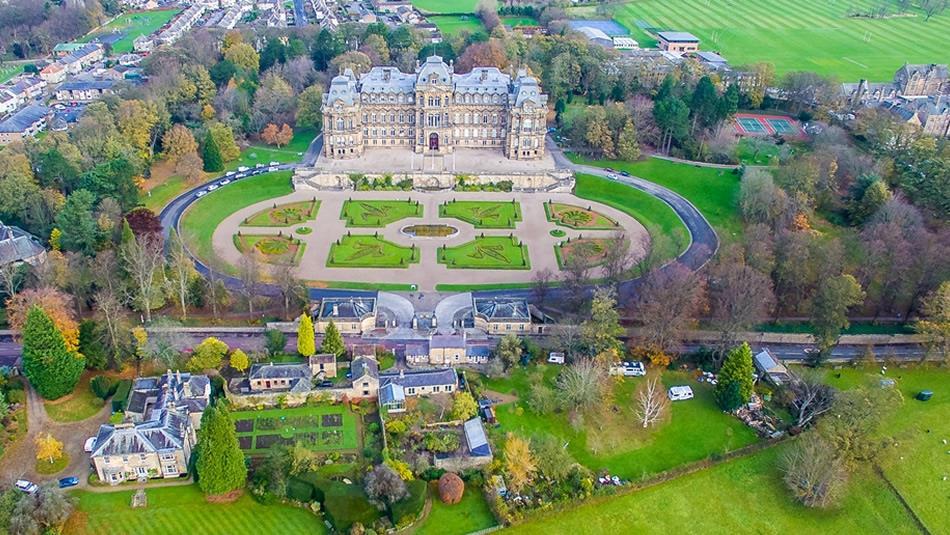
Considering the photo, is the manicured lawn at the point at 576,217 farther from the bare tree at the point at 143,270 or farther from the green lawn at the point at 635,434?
the bare tree at the point at 143,270

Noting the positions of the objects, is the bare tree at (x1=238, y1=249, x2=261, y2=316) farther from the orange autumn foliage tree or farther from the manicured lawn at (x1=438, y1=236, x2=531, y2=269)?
the manicured lawn at (x1=438, y1=236, x2=531, y2=269)

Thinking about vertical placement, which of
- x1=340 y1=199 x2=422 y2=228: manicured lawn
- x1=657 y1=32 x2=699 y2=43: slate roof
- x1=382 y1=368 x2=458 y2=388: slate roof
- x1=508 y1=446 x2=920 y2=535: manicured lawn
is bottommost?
x1=508 y1=446 x2=920 y2=535: manicured lawn

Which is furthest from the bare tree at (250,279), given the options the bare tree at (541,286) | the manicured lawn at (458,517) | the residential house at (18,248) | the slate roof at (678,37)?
the slate roof at (678,37)

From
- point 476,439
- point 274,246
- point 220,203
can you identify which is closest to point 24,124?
point 220,203

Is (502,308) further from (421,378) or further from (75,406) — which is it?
(75,406)

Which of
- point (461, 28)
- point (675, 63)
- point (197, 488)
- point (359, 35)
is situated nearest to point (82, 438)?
point (197, 488)

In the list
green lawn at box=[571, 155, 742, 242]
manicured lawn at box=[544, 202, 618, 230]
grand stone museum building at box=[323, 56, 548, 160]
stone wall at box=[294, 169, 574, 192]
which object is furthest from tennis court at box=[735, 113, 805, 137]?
manicured lawn at box=[544, 202, 618, 230]

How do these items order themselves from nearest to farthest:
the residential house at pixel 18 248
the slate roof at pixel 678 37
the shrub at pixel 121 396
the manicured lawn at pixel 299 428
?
the manicured lawn at pixel 299 428 < the shrub at pixel 121 396 < the residential house at pixel 18 248 < the slate roof at pixel 678 37
